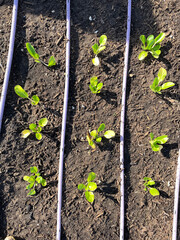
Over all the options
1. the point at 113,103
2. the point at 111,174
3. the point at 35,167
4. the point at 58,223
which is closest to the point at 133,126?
the point at 113,103

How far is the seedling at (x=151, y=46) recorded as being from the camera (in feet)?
5.54

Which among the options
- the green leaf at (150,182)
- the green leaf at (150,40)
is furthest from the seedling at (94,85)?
the green leaf at (150,182)

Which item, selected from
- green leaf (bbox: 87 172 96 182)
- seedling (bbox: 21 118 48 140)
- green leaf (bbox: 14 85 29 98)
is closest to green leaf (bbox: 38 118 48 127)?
seedling (bbox: 21 118 48 140)

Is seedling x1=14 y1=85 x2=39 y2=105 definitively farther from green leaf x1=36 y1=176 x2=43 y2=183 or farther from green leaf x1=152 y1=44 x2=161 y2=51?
green leaf x1=152 y1=44 x2=161 y2=51

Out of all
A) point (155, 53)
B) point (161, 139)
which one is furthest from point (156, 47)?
point (161, 139)

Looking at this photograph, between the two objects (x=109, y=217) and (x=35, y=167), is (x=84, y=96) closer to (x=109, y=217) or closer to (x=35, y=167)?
(x=35, y=167)

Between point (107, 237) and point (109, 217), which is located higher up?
point (109, 217)

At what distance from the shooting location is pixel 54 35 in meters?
1.79

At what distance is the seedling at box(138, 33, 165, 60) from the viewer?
169 cm

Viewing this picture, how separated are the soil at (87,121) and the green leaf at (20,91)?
79mm

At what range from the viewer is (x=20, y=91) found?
5.47 ft

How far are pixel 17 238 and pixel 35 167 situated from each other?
608 millimetres

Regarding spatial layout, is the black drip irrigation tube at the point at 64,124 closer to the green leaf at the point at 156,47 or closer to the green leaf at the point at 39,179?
the green leaf at the point at 39,179

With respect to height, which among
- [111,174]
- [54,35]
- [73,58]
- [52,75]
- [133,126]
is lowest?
[111,174]
